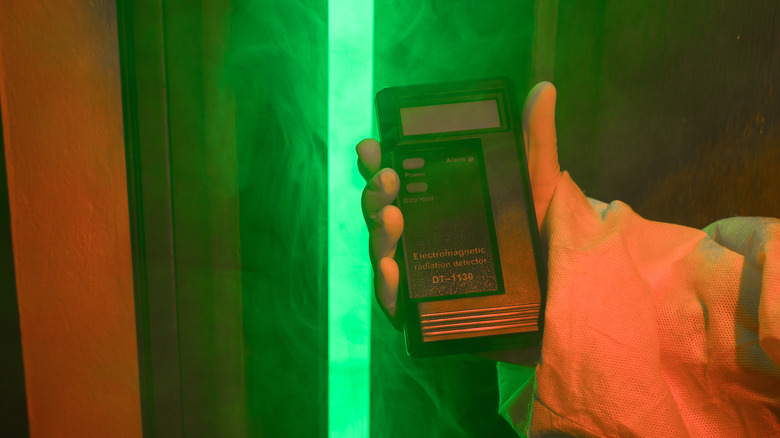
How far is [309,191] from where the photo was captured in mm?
427

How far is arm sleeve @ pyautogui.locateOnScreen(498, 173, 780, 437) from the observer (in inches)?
12.0

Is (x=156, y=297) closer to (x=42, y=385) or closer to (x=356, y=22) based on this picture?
(x=42, y=385)

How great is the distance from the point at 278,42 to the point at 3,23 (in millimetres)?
250

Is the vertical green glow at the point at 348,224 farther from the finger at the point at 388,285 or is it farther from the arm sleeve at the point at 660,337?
the arm sleeve at the point at 660,337

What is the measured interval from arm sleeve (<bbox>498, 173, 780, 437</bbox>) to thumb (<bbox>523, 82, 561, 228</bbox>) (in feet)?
0.15

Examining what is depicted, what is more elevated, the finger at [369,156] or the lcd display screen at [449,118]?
the lcd display screen at [449,118]

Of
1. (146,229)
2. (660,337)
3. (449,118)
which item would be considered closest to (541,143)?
(449,118)

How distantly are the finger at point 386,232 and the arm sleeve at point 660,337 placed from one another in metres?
0.14

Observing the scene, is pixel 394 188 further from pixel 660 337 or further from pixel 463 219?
pixel 660 337

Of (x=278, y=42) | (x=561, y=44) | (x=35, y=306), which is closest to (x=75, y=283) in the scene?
(x=35, y=306)

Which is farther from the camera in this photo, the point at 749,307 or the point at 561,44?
the point at 561,44

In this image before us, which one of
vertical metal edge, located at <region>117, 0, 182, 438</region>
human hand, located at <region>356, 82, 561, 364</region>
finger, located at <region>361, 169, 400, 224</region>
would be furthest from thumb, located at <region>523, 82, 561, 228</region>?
vertical metal edge, located at <region>117, 0, 182, 438</region>

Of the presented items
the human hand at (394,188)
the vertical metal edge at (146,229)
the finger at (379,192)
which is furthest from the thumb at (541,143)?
the vertical metal edge at (146,229)

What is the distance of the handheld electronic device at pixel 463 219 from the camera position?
357 mm
